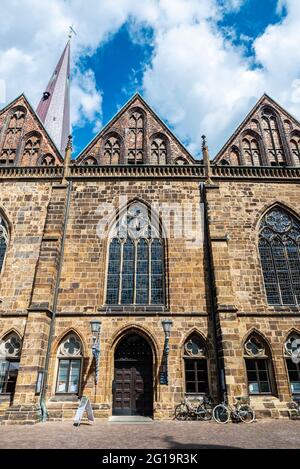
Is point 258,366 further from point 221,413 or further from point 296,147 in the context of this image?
point 296,147

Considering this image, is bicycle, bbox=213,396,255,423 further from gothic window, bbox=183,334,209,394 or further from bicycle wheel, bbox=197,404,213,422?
gothic window, bbox=183,334,209,394

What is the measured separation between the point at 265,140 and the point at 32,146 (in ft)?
40.0

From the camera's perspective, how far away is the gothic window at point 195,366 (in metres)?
11.8

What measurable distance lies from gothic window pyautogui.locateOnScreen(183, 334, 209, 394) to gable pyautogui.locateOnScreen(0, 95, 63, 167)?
34.6 feet

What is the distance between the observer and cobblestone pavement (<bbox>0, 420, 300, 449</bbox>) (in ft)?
22.4

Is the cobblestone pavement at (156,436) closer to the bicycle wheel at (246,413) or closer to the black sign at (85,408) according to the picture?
the bicycle wheel at (246,413)

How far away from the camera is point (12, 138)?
17344 millimetres

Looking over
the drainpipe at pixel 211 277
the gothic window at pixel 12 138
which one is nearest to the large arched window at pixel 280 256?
the drainpipe at pixel 211 277

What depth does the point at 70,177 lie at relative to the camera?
51.7 feet

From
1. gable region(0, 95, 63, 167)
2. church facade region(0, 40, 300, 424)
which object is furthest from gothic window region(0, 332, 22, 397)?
gable region(0, 95, 63, 167)

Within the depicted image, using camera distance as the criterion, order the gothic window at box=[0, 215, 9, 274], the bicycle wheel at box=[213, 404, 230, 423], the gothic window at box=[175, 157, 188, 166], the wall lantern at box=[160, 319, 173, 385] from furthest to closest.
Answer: the gothic window at box=[175, 157, 188, 166]
the gothic window at box=[0, 215, 9, 274]
the wall lantern at box=[160, 319, 173, 385]
the bicycle wheel at box=[213, 404, 230, 423]

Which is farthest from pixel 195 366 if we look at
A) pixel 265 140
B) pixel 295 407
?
pixel 265 140

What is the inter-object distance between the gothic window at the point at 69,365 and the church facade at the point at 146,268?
4cm

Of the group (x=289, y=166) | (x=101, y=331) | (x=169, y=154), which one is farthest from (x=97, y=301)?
(x=289, y=166)
